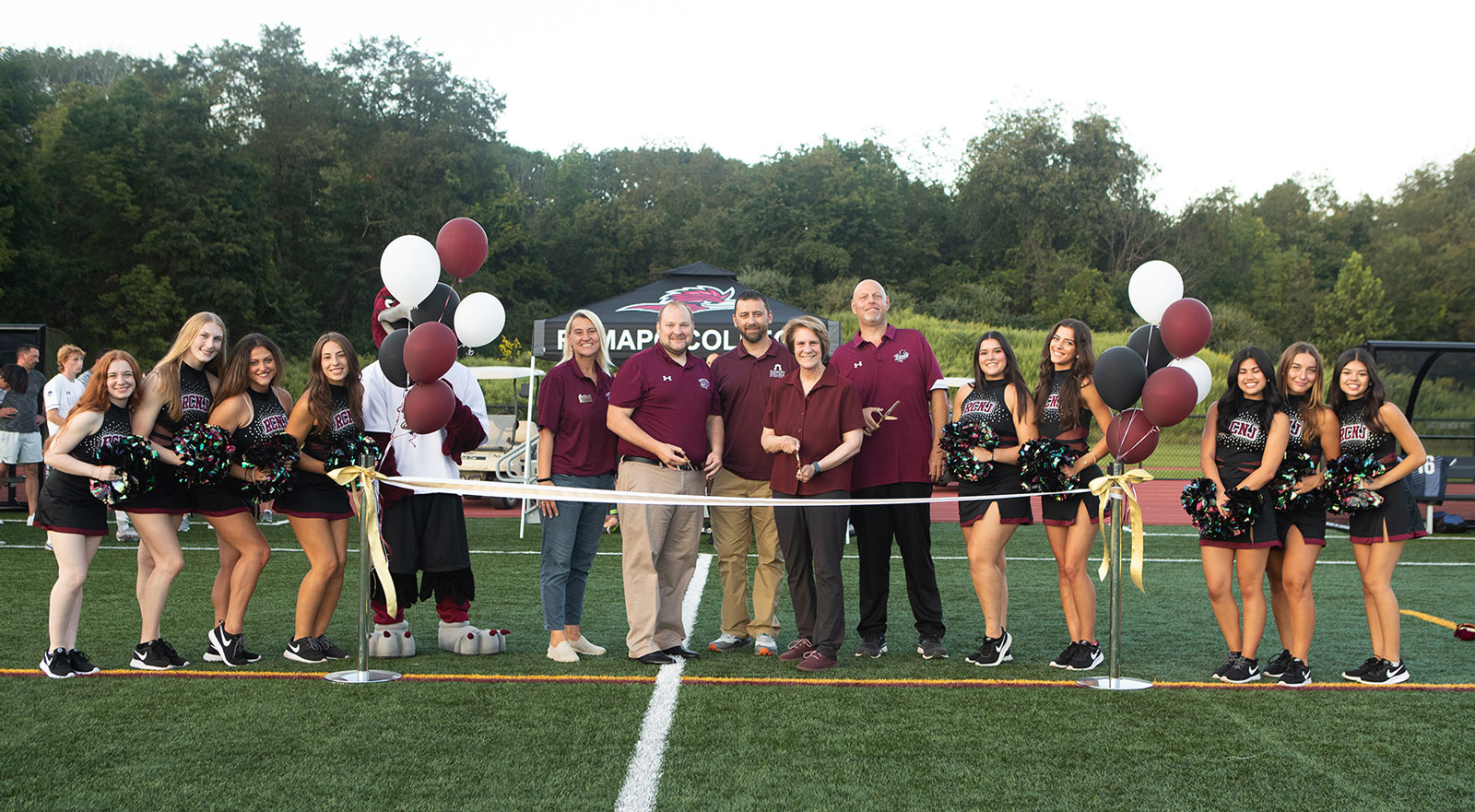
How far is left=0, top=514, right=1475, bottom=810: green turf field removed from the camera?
12.4 feet

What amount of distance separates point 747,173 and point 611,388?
4373 centimetres

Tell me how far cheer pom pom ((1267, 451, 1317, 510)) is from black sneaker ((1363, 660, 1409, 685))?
0.85 m

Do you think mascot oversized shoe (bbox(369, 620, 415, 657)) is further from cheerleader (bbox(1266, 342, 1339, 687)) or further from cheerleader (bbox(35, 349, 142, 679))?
cheerleader (bbox(1266, 342, 1339, 687))

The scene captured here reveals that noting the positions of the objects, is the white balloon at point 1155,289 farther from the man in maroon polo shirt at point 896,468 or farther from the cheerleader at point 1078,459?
the man in maroon polo shirt at point 896,468

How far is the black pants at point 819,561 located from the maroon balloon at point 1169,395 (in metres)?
1.55

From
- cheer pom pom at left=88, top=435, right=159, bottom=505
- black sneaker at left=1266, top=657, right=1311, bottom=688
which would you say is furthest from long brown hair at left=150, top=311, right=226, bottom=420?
black sneaker at left=1266, top=657, right=1311, bottom=688

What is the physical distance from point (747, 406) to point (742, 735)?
2.13m

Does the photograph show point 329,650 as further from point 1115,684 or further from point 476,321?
point 1115,684

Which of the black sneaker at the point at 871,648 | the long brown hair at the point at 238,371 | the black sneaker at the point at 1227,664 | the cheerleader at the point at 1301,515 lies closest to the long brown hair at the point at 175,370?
the long brown hair at the point at 238,371

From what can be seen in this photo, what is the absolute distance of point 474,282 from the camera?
137 ft

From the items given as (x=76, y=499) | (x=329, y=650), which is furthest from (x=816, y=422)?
(x=76, y=499)

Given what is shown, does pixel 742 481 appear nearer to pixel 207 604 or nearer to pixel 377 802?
pixel 377 802

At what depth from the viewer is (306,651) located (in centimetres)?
567

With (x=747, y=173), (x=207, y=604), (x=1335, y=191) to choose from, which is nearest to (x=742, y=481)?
(x=207, y=604)
